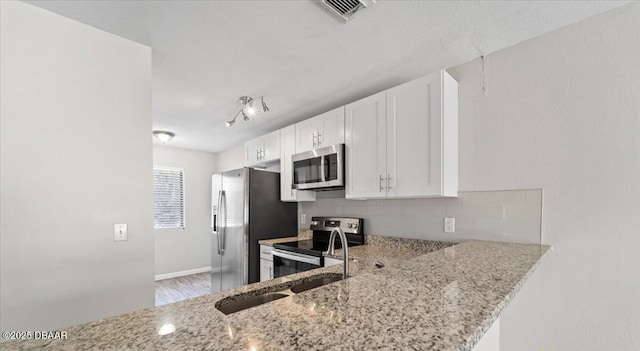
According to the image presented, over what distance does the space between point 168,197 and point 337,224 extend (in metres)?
3.50

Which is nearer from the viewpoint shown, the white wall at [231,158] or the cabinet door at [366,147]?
the cabinet door at [366,147]

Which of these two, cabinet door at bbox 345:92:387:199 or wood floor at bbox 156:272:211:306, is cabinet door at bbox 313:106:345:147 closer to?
cabinet door at bbox 345:92:387:199

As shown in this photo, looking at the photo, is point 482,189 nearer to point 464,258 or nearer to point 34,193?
point 464,258

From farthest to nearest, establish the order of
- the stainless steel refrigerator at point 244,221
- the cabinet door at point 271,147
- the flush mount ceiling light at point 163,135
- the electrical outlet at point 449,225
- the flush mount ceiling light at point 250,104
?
the flush mount ceiling light at point 163,135 < the cabinet door at point 271,147 < the stainless steel refrigerator at point 244,221 < the flush mount ceiling light at point 250,104 < the electrical outlet at point 449,225

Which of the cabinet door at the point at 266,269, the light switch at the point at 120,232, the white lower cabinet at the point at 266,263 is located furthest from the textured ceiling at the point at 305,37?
the cabinet door at the point at 266,269

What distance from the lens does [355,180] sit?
8.02ft

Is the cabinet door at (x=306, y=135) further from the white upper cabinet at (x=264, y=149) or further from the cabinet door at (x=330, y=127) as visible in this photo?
the white upper cabinet at (x=264, y=149)

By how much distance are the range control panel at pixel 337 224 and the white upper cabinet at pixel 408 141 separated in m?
0.49

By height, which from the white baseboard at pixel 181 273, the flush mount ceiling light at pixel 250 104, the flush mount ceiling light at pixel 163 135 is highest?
the flush mount ceiling light at pixel 250 104

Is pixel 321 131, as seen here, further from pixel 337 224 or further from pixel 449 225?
pixel 449 225

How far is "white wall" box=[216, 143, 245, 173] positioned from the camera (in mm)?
4820

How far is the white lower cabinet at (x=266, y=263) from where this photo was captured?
2.95 m

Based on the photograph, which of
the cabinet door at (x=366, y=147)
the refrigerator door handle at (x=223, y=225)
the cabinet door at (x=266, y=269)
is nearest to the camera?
the cabinet door at (x=366, y=147)

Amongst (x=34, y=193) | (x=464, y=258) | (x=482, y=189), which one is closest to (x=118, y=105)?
(x=34, y=193)
